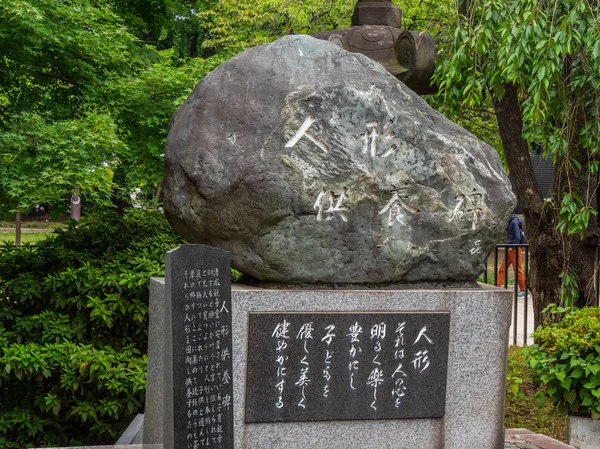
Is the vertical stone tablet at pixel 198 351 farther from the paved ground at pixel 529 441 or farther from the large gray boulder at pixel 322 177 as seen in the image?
the paved ground at pixel 529 441

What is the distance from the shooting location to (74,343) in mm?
6277

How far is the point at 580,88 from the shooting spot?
22.3 ft

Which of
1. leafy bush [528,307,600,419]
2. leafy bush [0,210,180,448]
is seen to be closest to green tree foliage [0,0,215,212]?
leafy bush [0,210,180,448]

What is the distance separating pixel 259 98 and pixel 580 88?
3132 millimetres

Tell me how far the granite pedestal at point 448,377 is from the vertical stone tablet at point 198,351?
1.75 feet

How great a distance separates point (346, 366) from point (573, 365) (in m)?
1.72

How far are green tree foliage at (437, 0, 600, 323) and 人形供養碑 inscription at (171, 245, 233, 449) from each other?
3033 mm

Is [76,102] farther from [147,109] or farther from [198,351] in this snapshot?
[198,351]

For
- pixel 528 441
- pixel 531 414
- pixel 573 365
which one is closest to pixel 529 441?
pixel 528 441

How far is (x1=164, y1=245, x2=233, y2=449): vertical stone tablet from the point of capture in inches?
156

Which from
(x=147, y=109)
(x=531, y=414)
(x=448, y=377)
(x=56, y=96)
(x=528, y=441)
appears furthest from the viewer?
(x=531, y=414)

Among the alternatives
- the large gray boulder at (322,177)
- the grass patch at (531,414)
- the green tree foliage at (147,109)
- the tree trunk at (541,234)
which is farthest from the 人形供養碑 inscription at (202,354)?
the tree trunk at (541,234)

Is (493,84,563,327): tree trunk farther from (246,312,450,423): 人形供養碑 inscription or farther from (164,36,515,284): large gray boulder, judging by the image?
(246,312,450,423): 人形供養碑 inscription

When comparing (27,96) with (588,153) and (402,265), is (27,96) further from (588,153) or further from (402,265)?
(588,153)
